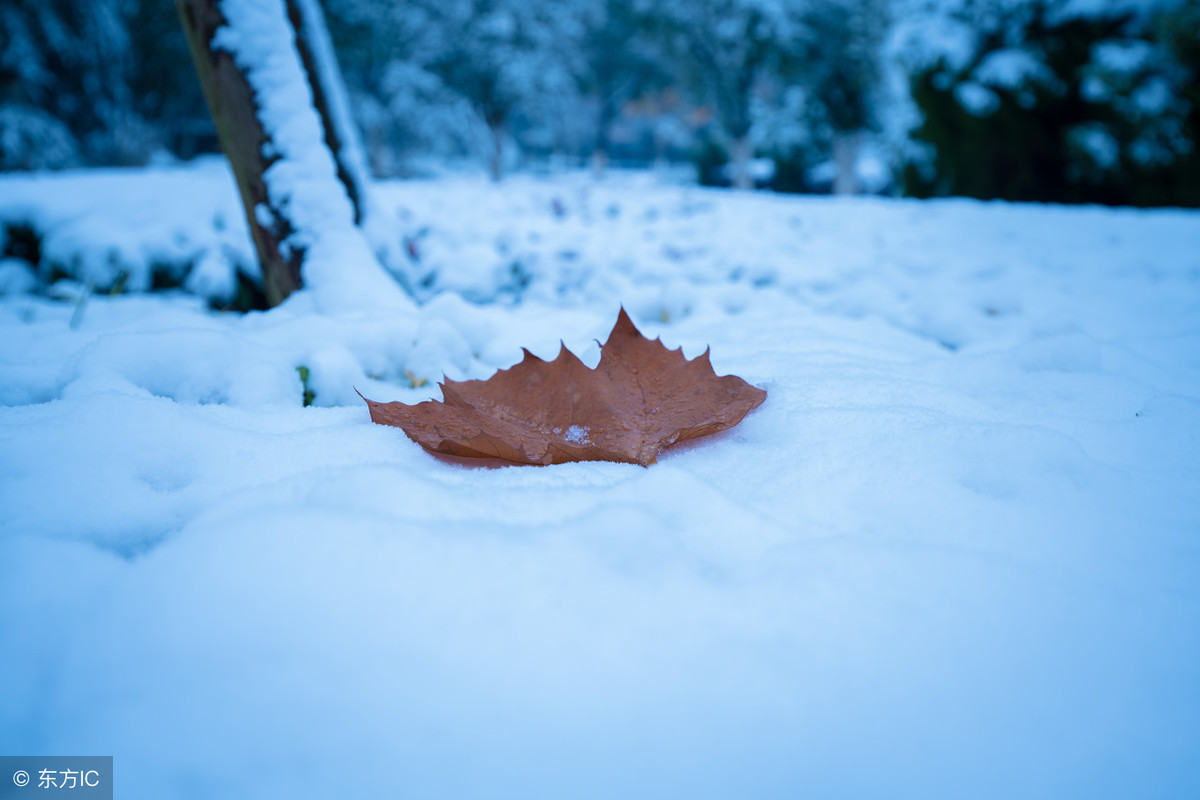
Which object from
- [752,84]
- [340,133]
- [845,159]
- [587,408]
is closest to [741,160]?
[752,84]

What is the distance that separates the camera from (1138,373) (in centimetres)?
104

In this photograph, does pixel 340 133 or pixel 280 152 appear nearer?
pixel 280 152

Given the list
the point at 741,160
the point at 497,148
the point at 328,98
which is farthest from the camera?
the point at 497,148

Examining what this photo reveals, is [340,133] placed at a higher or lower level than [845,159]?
lower

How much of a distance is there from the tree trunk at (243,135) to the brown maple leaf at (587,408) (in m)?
0.83

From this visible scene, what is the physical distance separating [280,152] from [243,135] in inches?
3.3

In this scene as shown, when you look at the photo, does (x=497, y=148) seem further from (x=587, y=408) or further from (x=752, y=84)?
(x=587, y=408)

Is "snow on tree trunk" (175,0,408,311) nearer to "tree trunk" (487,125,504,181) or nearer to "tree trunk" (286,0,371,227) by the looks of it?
"tree trunk" (286,0,371,227)

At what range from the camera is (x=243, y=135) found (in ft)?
4.47

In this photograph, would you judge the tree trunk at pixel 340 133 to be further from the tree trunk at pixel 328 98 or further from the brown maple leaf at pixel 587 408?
the brown maple leaf at pixel 587 408

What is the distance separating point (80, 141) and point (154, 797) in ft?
44.7

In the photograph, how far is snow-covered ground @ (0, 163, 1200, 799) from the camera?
42 cm

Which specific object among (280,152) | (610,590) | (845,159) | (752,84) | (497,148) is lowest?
(610,590)

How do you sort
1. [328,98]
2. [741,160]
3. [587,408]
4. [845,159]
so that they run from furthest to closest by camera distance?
[845,159] < [741,160] < [328,98] < [587,408]
